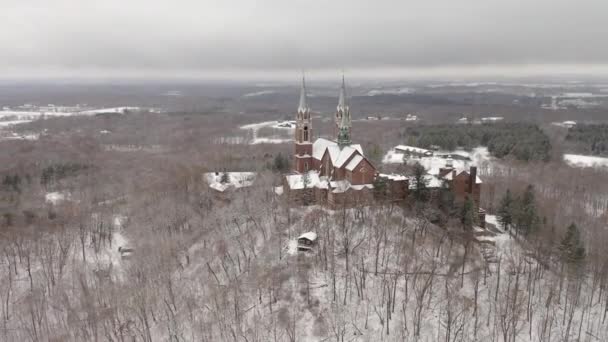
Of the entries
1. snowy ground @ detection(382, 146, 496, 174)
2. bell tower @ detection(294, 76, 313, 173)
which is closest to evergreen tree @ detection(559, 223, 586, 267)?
bell tower @ detection(294, 76, 313, 173)

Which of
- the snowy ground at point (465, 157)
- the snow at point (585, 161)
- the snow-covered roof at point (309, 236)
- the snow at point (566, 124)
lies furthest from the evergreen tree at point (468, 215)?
the snow at point (566, 124)

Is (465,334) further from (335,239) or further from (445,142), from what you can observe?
(445,142)

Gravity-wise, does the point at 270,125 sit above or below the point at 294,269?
above

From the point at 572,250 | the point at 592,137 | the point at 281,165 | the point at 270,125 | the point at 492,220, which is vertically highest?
the point at 270,125

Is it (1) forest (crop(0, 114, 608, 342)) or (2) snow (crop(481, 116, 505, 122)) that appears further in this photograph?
(2) snow (crop(481, 116, 505, 122))

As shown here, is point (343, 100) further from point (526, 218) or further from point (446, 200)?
point (526, 218)

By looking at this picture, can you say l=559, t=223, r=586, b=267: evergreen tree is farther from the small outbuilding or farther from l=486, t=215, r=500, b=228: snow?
the small outbuilding

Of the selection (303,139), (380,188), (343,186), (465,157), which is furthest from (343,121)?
(465,157)
